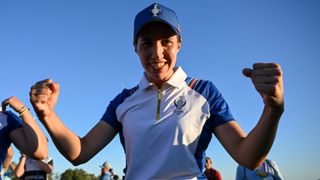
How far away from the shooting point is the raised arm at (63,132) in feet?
7.07

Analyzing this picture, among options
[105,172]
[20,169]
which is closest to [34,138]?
[20,169]

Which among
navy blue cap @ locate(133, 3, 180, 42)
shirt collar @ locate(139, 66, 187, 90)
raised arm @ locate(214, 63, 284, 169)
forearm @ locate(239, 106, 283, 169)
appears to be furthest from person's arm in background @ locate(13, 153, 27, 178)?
forearm @ locate(239, 106, 283, 169)

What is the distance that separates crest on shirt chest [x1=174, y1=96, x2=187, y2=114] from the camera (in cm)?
239

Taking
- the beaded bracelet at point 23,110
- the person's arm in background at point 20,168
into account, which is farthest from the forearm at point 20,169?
the beaded bracelet at point 23,110

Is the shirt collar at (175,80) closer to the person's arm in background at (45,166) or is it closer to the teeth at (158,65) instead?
the teeth at (158,65)

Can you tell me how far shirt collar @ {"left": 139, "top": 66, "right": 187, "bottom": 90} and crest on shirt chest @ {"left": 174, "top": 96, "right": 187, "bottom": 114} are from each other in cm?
12

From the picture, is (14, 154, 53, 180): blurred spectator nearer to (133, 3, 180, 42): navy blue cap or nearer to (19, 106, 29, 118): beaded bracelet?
(19, 106, 29, 118): beaded bracelet

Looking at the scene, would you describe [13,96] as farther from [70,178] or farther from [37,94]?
[70,178]

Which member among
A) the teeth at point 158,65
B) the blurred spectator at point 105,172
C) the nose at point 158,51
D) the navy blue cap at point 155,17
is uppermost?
the navy blue cap at point 155,17

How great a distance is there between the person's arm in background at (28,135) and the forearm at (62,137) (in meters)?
1.00

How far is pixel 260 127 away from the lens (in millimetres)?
1932

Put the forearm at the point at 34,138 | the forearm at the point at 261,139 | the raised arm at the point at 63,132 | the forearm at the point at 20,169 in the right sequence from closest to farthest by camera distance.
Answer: the forearm at the point at 261,139 → the raised arm at the point at 63,132 → the forearm at the point at 34,138 → the forearm at the point at 20,169

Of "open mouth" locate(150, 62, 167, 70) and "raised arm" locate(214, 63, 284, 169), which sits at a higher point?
"open mouth" locate(150, 62, 167, 70)

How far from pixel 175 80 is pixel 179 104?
0.21 meters
